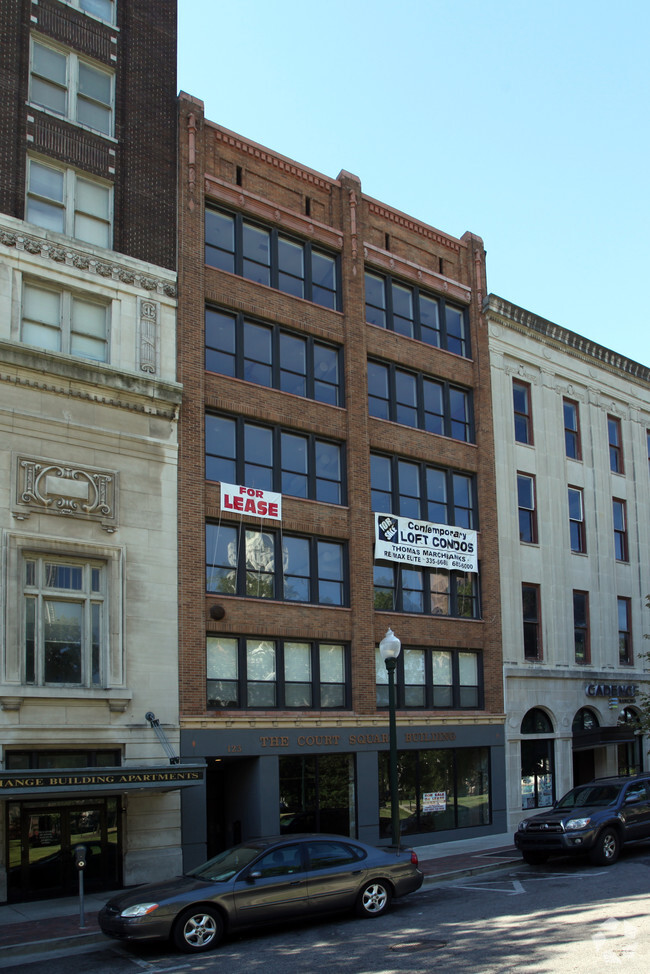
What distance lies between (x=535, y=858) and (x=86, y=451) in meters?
13.2

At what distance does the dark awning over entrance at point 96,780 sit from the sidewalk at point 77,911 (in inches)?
81.9

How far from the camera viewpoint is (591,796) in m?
21.8

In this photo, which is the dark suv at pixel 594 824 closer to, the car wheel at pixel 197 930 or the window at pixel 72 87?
the car wheel at pixel 197 930

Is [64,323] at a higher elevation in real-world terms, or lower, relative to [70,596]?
higher

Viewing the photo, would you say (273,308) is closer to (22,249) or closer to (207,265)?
(207,265)

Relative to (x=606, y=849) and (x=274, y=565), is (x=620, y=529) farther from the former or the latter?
(x=606, y=849)

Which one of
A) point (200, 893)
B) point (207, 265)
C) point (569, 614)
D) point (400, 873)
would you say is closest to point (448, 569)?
point (569, 614)

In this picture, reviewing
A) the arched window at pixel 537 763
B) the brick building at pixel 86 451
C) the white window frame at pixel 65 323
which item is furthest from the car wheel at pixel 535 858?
the white window frame at pixel 65 323

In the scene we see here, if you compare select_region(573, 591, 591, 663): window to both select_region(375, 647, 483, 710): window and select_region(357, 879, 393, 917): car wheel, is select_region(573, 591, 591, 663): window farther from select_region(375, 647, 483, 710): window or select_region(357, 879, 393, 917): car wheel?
select_region(357, 879, 393, 917): car wheel

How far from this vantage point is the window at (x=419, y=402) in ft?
93.6

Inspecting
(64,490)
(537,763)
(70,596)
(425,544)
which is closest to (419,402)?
(425,544)

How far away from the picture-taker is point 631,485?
120 ft

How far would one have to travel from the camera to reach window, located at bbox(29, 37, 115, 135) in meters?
23.2

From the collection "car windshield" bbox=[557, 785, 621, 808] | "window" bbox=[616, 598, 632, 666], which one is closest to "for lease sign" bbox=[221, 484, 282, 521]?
"car windshield" bbox=[557, 785, 621, 808]
